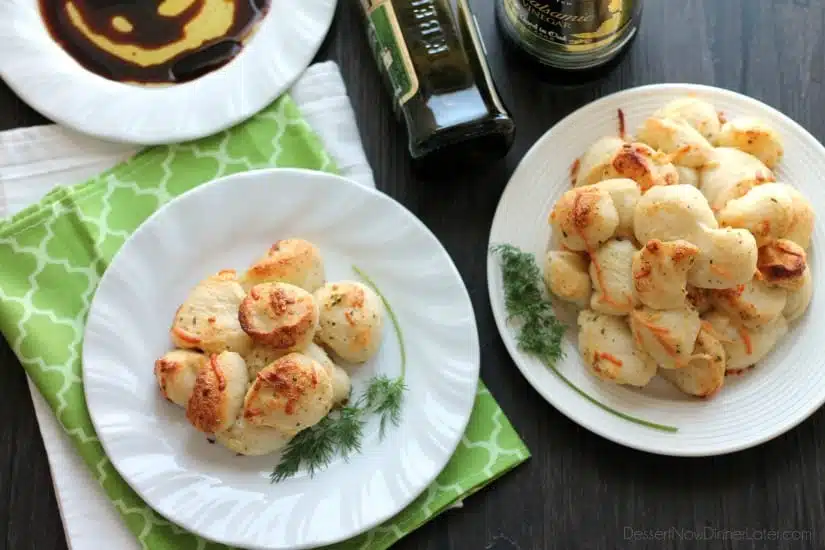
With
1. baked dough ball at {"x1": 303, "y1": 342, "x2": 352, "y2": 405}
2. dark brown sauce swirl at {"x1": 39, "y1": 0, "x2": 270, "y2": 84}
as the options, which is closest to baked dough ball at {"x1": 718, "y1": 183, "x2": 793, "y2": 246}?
baked dough ball at {"x1": 303, "y1": 342, "x2": 352, "y2": 405}

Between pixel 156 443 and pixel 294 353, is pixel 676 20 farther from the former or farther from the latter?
pixel 156 443

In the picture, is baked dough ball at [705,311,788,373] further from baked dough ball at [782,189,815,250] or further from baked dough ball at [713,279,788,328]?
baked dough ball at [782,189,815,250]

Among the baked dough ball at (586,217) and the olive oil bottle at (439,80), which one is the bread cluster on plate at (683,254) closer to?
the baked dough ball at (586,217)

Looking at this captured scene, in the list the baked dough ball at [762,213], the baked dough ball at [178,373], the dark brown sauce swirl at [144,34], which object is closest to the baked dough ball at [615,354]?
the baked dough ball at [762,213]

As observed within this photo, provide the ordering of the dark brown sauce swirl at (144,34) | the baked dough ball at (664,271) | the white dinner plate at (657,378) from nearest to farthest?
the baked dough ball at (664,271)
the white dinner plate at (657,378)
the dark brown sauce swirl at (144,34)

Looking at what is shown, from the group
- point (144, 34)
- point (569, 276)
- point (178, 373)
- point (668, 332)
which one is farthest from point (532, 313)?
point (144, 34)

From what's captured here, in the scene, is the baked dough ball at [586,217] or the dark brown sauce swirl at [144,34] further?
the dark brown sauce swirl at [144,34]

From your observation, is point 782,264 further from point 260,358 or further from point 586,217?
point 260,358

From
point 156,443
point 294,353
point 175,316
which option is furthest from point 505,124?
point 156,443
